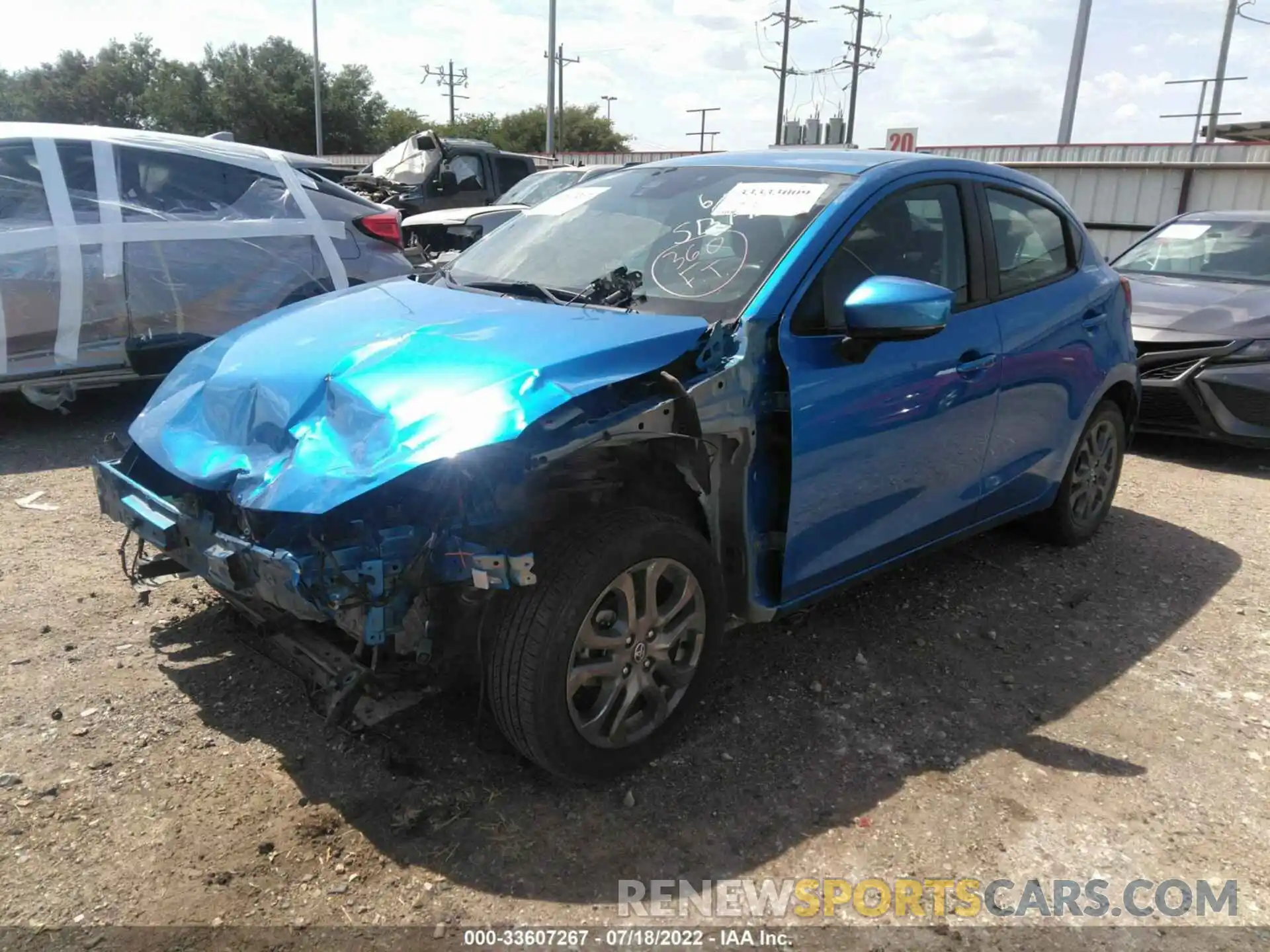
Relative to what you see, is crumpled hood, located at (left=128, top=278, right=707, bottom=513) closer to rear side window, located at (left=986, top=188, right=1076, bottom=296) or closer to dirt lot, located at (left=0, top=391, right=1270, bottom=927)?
dirt lot, located at (left=0, top=391, right=1270, bottom=927)

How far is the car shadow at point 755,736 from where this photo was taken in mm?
2533

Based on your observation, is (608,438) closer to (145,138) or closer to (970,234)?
(970,234)

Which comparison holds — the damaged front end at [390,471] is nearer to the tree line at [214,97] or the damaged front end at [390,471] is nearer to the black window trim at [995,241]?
the black window trim at [995,241]

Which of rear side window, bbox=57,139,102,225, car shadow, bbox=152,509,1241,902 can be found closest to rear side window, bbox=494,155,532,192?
rear side window, bbox=57,139,102,225

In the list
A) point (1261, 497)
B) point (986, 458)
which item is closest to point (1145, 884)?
point (986, 458)

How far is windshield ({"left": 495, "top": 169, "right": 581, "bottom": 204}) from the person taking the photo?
11.9m

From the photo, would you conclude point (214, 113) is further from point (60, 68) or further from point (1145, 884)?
point (1145, 884)

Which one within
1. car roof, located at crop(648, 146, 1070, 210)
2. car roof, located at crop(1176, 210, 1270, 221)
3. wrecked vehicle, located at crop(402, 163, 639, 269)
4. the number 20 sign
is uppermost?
the number 20 sign

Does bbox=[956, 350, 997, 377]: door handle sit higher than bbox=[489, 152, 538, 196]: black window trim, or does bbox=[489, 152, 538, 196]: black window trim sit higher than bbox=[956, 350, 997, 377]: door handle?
bbox=[489, 152, 538, 196]: black window trim

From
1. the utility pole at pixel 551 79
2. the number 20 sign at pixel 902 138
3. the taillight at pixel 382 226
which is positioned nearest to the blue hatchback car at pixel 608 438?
the taillight at pixel 382 226

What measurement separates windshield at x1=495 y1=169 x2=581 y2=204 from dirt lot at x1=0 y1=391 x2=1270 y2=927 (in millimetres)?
8677

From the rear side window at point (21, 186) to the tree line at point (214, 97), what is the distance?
5108 centimetres

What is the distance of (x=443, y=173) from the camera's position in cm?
1341

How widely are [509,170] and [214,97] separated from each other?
4721 cm
